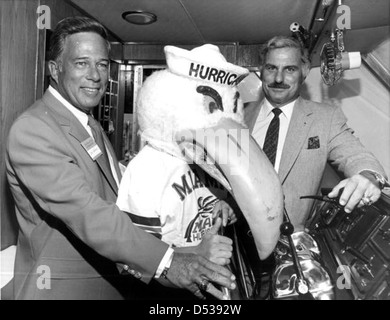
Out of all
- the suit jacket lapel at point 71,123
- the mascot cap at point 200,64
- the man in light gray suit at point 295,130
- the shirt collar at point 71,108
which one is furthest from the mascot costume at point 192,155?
the man in light gray suit at point 295,130

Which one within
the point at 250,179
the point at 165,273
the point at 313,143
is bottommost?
the point at 165,273

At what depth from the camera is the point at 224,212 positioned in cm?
105

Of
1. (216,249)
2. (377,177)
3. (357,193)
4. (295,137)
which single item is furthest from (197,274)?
(295,137)

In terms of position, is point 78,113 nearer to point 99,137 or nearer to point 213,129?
point 99,137

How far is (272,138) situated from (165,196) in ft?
2.50

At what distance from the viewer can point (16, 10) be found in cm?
134

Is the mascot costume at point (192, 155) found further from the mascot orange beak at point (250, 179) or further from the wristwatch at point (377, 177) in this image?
the wristwatch at point (377, 177)

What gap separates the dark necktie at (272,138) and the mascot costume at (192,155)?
527 millimetres

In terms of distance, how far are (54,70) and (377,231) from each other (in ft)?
3.66

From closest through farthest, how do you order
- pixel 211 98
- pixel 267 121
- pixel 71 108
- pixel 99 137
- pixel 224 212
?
pixel 211 98 → pixel 224 212 → pixel 71 108 → pixel 99 137 → pixel 267 121

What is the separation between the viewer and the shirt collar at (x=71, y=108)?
1160 millimetres

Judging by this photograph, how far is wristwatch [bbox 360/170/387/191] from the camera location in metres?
0.99

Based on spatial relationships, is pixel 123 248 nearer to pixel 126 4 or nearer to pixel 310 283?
pixel 310 283

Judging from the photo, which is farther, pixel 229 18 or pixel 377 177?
pixel 229 18
